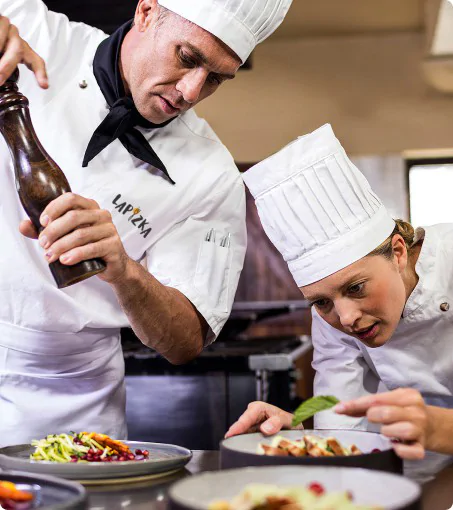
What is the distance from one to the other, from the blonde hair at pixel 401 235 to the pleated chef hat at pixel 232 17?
56 centimetres

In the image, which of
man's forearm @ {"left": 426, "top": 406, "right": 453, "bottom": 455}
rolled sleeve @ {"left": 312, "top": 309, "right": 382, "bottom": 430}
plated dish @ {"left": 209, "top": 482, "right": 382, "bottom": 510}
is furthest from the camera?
rolled sleeve @ {"left": 312, "top": 309, "right": 382, "bottom": 430}

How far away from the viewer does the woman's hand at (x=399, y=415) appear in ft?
3.45

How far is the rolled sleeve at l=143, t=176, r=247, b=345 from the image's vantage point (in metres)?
1.82

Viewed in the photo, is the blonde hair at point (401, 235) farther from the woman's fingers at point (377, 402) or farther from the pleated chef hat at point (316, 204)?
the woman's fingers at point (377, 402)

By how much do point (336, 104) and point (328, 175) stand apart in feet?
16.2

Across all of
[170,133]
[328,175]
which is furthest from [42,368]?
[328,175]

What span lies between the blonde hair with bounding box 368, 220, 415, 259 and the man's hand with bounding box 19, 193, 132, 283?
654mm

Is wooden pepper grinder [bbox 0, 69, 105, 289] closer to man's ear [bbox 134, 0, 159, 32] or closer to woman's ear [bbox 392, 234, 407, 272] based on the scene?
man's ear [bbox 134, 0, 159, 32]

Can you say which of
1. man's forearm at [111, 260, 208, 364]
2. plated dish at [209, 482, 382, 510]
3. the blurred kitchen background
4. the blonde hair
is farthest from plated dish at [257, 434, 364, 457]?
the blurred kitchen background

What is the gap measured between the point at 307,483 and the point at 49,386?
1.08 m

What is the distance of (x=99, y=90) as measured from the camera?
1927 millimetres

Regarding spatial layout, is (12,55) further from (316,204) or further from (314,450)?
(314,450)

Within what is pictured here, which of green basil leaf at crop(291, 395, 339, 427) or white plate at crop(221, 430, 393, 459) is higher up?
green basil leaf at crop(291, 395, 339, 427)

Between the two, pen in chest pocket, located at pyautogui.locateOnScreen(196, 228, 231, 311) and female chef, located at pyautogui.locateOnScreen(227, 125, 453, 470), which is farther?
pen in chest pocket, located at pyautogui.locateOnScreen(196, 228, 231, 311)
